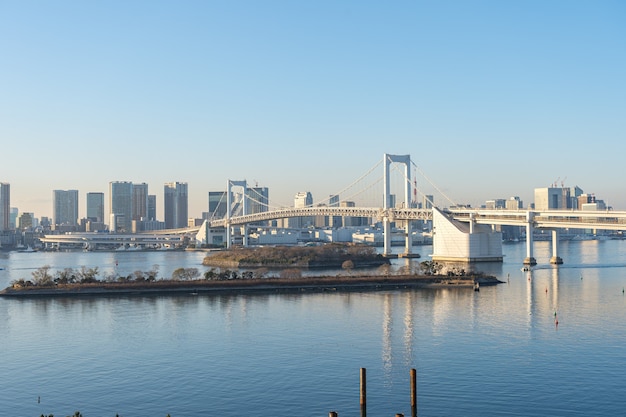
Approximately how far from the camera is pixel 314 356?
9445 millimetres

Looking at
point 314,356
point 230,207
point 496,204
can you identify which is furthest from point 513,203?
point 314,356

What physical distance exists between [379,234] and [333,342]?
38123 mm

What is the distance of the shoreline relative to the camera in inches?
659

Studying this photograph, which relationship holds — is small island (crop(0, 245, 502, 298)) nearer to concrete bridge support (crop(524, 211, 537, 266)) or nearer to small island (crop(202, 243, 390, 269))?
small island (crop(202, 243, 390, 269))

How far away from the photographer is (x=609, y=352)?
30.9 ft

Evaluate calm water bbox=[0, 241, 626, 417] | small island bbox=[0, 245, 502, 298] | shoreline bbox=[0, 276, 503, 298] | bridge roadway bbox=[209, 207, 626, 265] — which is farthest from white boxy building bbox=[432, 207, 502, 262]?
calm water bbox=[0, 241, 626, 417]

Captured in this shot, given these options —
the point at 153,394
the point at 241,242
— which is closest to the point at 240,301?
the point at 153,394

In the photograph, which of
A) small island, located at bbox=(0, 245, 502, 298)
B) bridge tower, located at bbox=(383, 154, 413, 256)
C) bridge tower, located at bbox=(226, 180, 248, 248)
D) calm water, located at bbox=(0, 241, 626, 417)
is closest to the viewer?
calm water, located at bbox=(0, 241, 626, 417)

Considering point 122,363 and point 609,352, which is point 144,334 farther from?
point 609,352

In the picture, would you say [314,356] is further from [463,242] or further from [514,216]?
[514,216]

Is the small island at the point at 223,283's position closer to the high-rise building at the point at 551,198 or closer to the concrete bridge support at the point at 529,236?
the concrete bridge support at the point at 529,236

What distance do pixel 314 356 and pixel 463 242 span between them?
17.3m

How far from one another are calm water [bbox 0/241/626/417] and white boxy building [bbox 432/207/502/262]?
10563mm

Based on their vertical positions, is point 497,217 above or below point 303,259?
above
